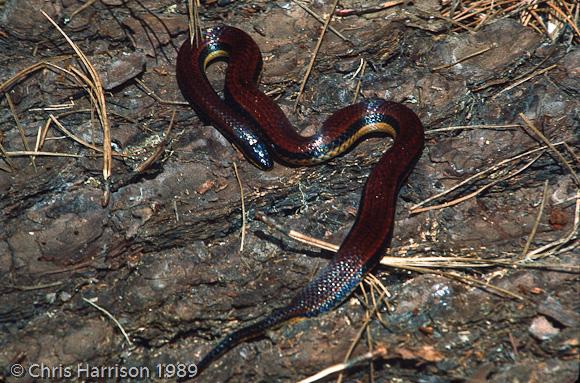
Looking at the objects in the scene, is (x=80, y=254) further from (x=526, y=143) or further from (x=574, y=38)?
(x=574, y=38)

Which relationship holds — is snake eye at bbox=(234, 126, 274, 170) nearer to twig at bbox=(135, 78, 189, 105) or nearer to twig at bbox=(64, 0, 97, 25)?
twig at bbox=(135, 78, 189, 105)

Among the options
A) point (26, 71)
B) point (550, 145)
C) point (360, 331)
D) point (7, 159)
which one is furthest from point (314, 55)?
point (7, 159)

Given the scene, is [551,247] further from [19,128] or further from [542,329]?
[19,128]

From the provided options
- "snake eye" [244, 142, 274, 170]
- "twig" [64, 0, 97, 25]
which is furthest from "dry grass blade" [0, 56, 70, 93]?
"snake eye" [244, 142, 274, 170]

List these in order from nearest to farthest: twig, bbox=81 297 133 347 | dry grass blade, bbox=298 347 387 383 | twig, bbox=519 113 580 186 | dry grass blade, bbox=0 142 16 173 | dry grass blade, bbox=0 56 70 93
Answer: dry grass blade, bbox=298 347 387 383
twig, bbox=81 297 133 347
twig, bbox=519 113 580 186
dry grass blade, bbox=0 142 16 173
dry grass blade, bbox=0 56 70 93

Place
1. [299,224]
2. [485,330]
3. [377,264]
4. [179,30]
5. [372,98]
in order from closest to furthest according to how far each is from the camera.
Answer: [485,330]
[377,264]
[299,224]
[372,98]
[179,30]

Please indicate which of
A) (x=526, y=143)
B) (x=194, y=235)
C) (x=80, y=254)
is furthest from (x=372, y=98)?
(x=80, y=254)

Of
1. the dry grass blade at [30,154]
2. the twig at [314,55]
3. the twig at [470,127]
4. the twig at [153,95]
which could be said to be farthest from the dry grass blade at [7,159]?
the twig at [470,127]
